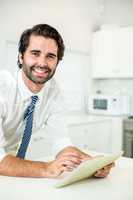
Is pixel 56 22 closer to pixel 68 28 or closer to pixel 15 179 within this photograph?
pixel 68 28

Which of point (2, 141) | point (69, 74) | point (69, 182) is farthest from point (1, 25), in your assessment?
point (69, 182)

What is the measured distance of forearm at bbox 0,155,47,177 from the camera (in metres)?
1.21

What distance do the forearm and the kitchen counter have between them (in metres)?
0.03

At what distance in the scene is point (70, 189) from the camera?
3.55ft

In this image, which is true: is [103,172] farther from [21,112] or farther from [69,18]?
[69,18]

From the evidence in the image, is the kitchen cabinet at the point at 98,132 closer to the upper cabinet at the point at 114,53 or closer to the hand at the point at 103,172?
the upper cabinet at the point at 114,53

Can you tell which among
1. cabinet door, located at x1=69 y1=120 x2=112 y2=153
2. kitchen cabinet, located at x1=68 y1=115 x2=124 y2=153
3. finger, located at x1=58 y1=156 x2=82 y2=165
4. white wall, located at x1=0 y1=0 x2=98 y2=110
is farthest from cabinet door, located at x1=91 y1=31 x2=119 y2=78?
finger, located at x1=58 y1=156 x2=82 y2=165

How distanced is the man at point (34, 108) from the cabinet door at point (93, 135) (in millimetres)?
1669

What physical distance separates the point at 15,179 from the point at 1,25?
7.69 feet

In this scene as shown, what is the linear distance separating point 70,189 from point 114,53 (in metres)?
3.27

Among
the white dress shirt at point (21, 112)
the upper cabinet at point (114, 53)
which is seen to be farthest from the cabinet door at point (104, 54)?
Result: the white dress shirt at point (21, 112)

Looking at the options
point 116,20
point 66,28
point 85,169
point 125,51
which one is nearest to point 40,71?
point 85,169

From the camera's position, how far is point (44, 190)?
1060mm

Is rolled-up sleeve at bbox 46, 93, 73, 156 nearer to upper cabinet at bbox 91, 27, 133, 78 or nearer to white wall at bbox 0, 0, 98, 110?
white wall at bbox 0, 0, 98, 110
